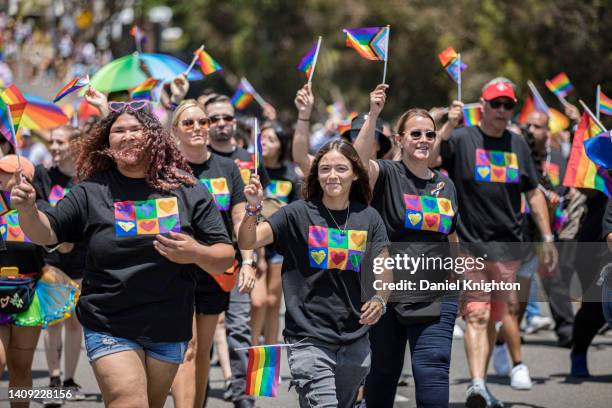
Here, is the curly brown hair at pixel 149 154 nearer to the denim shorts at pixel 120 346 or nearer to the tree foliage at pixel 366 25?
the denim shorts at pixel 120 346

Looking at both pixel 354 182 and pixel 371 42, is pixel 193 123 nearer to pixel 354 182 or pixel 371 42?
pixel 371 42

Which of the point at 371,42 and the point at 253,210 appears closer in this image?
the point at 253,210

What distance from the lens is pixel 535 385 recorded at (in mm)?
9109

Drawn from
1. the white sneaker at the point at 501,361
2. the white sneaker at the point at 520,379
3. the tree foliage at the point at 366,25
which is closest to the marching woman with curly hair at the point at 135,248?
the white sneaker at the point at 520,379

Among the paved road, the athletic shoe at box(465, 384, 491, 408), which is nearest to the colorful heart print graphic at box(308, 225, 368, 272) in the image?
the athletic shoe at box(465, 384, 491, 408)

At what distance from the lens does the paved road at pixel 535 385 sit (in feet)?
27.3

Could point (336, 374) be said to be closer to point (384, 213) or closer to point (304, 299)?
point (304, 299)

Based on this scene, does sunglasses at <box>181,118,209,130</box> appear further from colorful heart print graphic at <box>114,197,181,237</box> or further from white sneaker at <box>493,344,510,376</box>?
white sneaker at <box>493,344,510,376</box>

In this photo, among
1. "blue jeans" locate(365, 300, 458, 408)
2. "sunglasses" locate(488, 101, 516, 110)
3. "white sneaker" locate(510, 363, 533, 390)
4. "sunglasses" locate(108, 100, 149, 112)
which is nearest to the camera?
"sunglasses" locate(108, 100, 149, 112)

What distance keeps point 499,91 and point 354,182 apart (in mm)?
2718

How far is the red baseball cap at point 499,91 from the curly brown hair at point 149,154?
3559 millimetres

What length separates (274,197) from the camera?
9492 millimetres

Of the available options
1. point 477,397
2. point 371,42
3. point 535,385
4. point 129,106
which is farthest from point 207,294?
point 535,385

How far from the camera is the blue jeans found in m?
6.26
